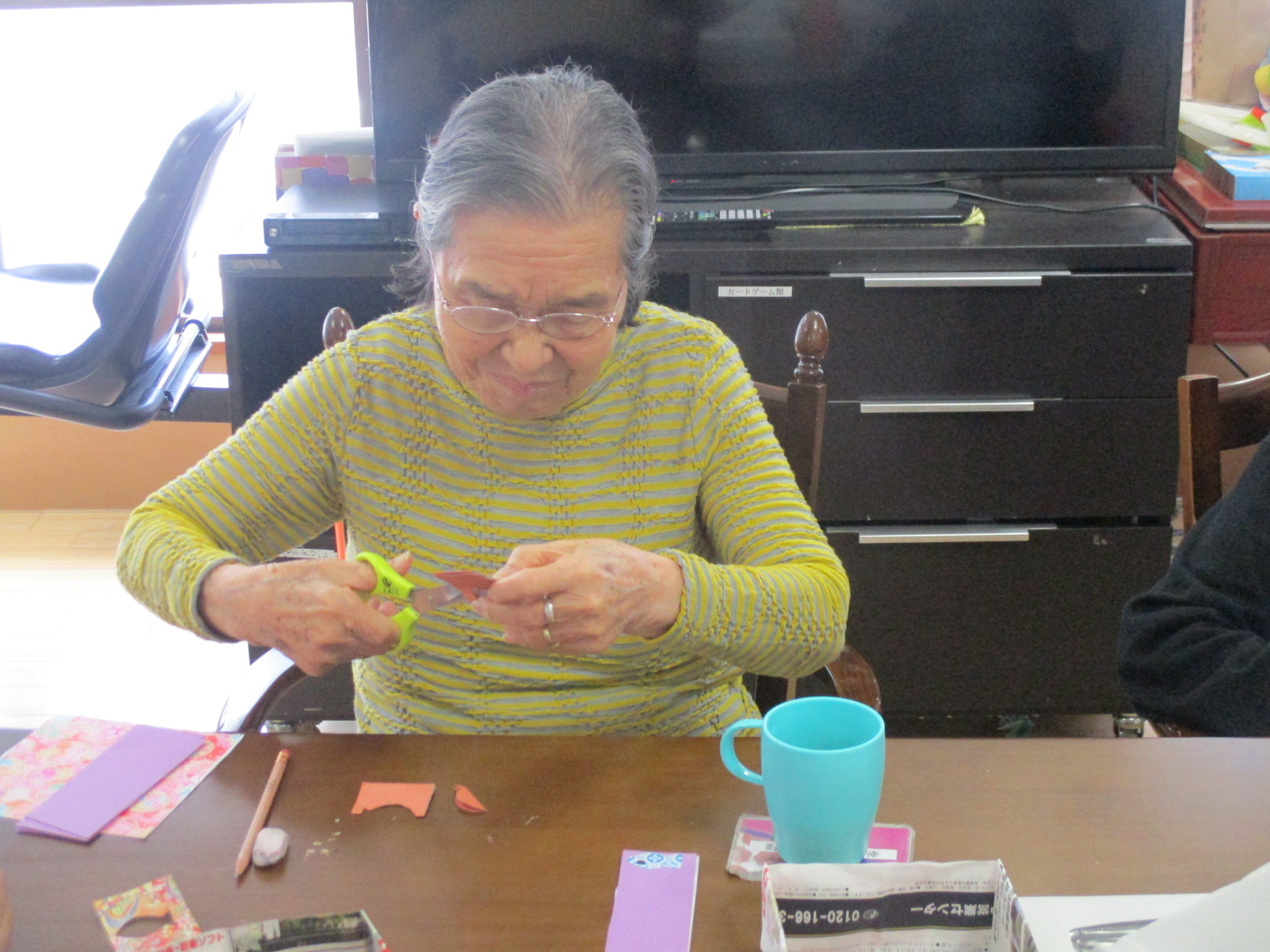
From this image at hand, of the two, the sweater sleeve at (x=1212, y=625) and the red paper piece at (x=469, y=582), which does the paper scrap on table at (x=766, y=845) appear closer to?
the red paper piece at (x=469, y=582)

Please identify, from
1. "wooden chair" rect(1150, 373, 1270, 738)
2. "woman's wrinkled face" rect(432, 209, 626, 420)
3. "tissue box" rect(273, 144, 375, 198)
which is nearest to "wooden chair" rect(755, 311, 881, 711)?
"woman's wrinkled face" rect(432, 209, 626, 420)

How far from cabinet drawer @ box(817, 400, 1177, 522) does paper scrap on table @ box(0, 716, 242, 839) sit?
54.3 inches

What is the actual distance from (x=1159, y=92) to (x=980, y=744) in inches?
66.1

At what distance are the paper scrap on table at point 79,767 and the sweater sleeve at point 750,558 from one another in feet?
1.25

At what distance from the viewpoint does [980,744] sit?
3.26 ft

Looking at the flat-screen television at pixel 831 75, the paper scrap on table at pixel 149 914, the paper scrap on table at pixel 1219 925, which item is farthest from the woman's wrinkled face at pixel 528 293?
the flat-screen television at pixel 831 75

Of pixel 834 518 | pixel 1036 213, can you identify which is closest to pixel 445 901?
pixel 834 518

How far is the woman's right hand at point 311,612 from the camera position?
1013 millimetres

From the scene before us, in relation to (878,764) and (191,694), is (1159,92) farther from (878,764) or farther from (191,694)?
(191,694)

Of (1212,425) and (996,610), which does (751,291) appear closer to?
(996,610)

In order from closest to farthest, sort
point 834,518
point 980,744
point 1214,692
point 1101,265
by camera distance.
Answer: point 980,744 → point 1214,692 → point 1101,265 → point 834,518

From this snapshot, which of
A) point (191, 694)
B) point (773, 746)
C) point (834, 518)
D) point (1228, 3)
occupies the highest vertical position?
point (1228, 3)

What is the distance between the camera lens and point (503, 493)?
1.25 metres

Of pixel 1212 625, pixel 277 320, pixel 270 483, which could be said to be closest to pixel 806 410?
pixel 1212 625
